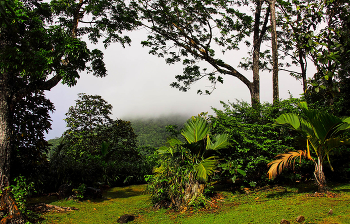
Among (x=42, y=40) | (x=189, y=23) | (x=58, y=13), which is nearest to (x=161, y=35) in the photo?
(x=189, y=23)

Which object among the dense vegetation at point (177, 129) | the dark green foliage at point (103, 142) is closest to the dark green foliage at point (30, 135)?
the dense vegetation at point (177, 129)

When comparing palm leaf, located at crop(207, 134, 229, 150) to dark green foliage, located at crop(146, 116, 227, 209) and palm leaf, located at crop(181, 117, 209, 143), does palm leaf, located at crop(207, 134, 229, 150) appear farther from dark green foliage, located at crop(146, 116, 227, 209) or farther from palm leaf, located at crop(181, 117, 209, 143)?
palm leaf, located at crop(181, 117, 209, 143)

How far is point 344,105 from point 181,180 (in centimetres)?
787

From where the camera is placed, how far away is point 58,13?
26.8ft

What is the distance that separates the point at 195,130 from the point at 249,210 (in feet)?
7.78

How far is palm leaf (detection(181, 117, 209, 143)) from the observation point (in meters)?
6.23

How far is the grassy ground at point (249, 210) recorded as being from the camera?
396 cm

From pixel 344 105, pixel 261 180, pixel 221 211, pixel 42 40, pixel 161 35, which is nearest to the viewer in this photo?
pixel 221 211

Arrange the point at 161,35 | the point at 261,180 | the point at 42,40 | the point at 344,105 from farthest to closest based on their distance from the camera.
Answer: the point at 161,35 → the point at 344,105 → the point at 261,180 → the point at 42,40

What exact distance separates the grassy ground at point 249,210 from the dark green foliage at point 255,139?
2.21ft

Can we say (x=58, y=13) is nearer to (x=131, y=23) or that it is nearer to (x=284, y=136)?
(x=131, y=23)

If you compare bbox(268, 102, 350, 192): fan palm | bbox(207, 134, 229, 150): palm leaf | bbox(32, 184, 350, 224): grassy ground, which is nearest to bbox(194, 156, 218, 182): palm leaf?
bbox(207, 134, 229, 150): palm leaf

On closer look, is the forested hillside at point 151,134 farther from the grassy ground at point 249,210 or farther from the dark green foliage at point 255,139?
the grassy ground at point 249,210

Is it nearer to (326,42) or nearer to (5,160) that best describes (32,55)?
(5,160)
